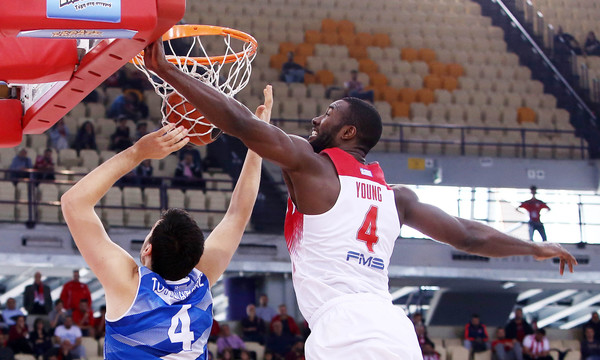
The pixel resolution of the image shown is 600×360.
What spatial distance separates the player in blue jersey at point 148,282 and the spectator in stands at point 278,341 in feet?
37.1

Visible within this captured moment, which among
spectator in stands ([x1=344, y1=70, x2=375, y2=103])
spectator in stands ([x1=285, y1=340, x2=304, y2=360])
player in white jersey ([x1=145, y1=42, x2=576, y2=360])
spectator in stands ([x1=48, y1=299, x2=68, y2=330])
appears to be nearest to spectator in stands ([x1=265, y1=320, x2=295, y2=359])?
spectator in stands ([x1=285, y1=340, x2=304, y2=360])

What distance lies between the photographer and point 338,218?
12.7 ft

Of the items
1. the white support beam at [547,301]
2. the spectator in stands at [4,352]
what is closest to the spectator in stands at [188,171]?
the spectator in stands at [4,352]

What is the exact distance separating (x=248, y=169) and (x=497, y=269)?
42.8 ft

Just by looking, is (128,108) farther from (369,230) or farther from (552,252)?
(369,230)

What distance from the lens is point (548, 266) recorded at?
16.8 meters

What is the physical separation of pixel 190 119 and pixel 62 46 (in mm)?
754

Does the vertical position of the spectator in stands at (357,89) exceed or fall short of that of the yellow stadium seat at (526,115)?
it exceeds it

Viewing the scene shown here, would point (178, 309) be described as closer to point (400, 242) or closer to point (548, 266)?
point (400, 242)

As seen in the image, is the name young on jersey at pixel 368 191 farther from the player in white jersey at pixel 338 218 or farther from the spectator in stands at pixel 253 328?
the spectator in stands at pixel 253 328

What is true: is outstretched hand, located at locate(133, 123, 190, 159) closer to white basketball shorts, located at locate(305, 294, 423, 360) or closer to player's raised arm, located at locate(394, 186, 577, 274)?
white basketball shorts, located at locate(305, 294, 423, 360)

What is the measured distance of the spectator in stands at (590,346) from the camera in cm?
1608

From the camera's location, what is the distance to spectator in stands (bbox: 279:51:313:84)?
1958 centimetres

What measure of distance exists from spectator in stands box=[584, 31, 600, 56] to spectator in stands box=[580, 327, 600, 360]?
8008mm
